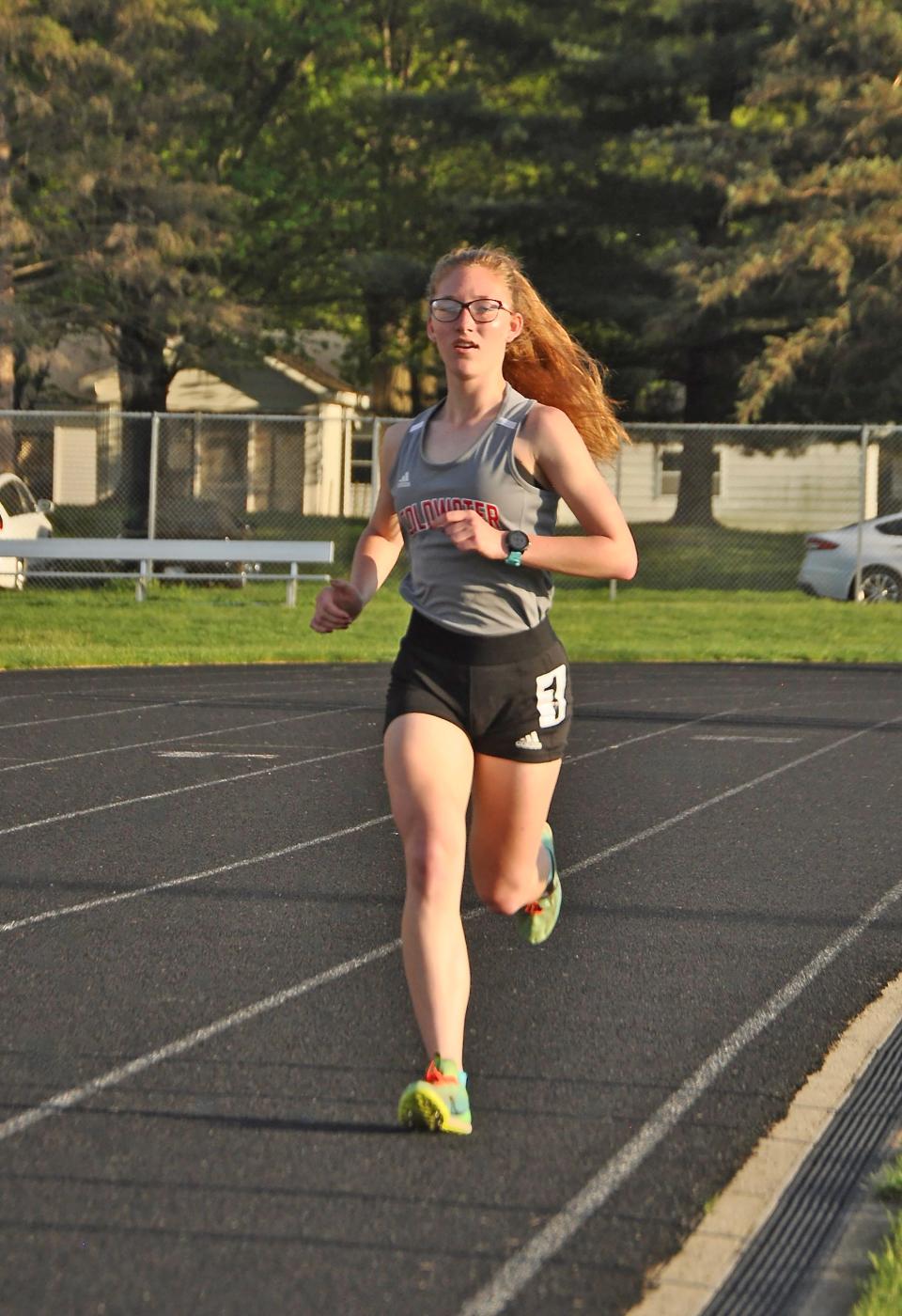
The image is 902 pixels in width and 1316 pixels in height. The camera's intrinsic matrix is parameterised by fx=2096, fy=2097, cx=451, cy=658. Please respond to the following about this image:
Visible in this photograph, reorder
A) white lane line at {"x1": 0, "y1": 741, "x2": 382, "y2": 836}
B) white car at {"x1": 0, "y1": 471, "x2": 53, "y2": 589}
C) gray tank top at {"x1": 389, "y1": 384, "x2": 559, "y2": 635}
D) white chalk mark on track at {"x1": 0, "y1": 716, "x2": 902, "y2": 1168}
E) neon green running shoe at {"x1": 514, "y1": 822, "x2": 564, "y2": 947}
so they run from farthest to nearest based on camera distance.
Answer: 1. white car at {"x1": 0, "y1": 471, "x2": 53, "y2": 589}
2. white lane line at {"x1": 0, "y1": 741, "x2": 382, "y2": 836}
3. neon green running shoe at {"x1": 514, "y1": 822, "x2": 564, "y2": 947}
4. gray tank top at {"x1": 389, "y1": 384, "x2": 559, "y2": 635}
5. white chalk mark on track at {"x1": 0, "y1": 716, "x2": 902, "y2": 1168}

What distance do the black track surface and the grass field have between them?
8067 millimetres

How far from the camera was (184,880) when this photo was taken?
838cm

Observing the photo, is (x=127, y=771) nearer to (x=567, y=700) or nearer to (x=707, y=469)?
(x=567, y=700)

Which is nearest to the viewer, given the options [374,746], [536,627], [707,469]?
[536,627]

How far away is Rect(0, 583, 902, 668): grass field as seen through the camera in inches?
814

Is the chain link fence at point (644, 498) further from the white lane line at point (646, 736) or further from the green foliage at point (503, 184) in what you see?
the white lane line at point (646, 736)

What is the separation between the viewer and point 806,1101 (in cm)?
527

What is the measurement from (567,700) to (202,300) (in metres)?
29.8

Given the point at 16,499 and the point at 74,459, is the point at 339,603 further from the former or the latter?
the point at 74,459

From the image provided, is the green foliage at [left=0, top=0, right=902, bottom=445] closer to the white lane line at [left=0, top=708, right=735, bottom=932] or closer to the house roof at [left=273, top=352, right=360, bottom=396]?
the house roof at [left=273, top=352, right=360, bottom=396]

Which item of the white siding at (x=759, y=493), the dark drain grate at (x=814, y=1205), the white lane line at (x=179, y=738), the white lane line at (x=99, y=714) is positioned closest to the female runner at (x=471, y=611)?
the dark drain grate at (x=814, y=1205)

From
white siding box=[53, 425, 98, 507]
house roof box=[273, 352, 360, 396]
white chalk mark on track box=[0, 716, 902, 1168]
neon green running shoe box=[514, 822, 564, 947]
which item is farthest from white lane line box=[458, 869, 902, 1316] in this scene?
house roof box=[273, 352, 360, 396]

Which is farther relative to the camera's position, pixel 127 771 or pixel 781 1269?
pixel 127 771

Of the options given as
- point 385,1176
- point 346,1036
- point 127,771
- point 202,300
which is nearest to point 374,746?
point 127,771
